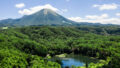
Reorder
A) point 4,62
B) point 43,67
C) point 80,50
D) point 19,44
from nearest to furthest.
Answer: point 43,67 < point 4,62 < point 19,44 < point 80,50

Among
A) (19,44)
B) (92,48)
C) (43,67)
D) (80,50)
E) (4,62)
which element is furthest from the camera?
(80,50)

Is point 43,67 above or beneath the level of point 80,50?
above

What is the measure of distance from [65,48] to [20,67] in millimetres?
111318

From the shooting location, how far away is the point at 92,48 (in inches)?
7121

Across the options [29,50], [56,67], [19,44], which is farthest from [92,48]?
[56,67]

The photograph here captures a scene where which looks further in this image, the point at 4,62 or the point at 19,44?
the point at 19,44

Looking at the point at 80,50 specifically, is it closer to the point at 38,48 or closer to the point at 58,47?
the point at 58,47

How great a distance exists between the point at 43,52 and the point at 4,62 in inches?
3315

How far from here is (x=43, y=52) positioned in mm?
170500

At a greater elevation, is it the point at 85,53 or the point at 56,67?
the point at 56,67

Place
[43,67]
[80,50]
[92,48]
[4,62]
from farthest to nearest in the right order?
[80,50], [92,48], [4,62], [43,67]

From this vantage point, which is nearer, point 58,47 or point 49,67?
point 49,67

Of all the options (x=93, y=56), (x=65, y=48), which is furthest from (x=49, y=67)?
(x=65, y=48)

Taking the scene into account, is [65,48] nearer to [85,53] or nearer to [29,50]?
[85,53]
